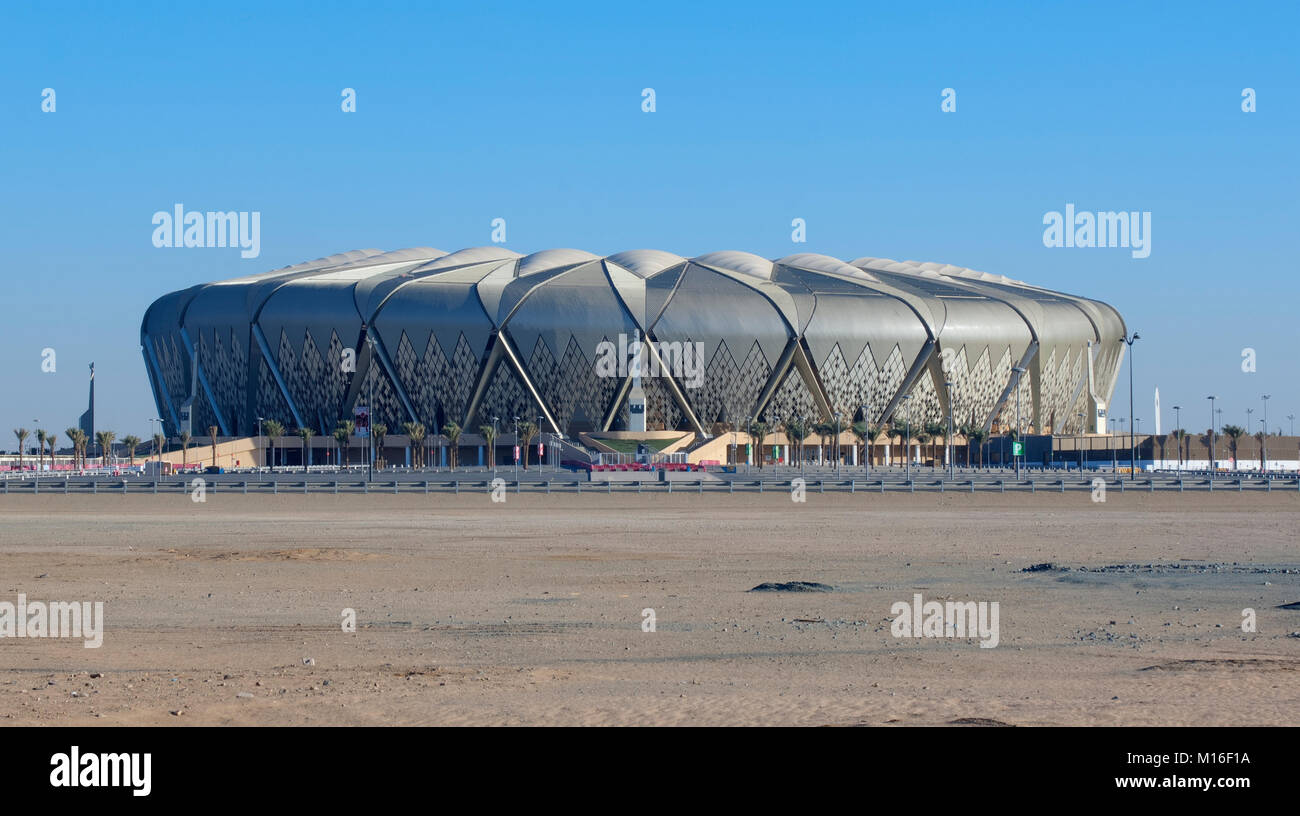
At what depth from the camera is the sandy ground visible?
11.4 meters

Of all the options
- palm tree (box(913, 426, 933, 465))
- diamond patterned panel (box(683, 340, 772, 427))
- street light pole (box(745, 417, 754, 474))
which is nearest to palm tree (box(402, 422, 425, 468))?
diamond patterned panel (box(683, 340, 772, 427))

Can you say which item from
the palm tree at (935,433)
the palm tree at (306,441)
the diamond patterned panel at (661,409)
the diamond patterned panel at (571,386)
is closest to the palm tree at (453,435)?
the diamond patterned panel at (571,386)

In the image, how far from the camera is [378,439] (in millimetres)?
122062

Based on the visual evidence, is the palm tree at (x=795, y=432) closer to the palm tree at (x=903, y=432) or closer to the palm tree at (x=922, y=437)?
the palm tree at (x=903, y=432)

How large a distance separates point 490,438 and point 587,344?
13.2 meters

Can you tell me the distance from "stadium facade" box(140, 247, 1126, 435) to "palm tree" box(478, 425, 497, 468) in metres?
3.25

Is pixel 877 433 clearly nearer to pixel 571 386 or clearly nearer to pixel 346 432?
pixel 571 386

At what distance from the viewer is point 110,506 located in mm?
50906

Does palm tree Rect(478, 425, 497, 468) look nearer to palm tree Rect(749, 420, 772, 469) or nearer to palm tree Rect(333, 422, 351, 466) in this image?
palm tree Rect(333, 422, 351, 466)

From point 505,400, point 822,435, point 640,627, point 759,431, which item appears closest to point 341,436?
point 505,400
